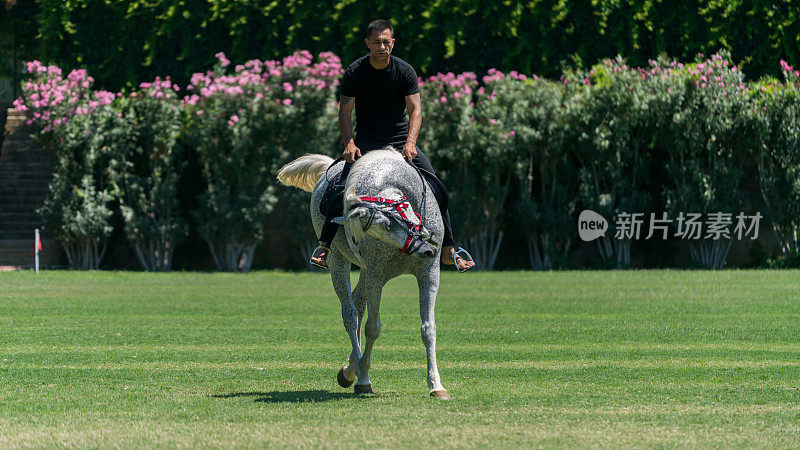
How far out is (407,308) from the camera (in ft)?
50.0

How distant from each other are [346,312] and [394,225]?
1367mm

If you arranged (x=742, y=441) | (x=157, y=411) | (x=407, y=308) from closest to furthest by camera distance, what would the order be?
(x=742, y=441) < (x=157, y=411) < (x=407, y=308)

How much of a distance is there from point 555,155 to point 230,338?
13.2 meters

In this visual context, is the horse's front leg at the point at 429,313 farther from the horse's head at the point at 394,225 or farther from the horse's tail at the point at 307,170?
the horse's tail at the point at 307,170

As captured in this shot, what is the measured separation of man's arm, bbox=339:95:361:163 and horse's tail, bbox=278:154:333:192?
1.15 meters

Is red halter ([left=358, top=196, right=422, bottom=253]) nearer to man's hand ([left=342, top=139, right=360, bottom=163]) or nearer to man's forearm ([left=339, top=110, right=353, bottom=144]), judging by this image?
man's hand ([left=342, top=139, right=360, bottom=163])

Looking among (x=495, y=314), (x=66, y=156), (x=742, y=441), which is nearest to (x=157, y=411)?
(x=742, y=441)

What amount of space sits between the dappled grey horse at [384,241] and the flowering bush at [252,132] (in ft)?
49.1

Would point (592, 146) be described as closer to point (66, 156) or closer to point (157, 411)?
point (66, 156)

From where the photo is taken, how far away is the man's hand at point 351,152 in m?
8.30

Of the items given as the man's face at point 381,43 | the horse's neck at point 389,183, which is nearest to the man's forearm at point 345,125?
the man's face at point 381,43

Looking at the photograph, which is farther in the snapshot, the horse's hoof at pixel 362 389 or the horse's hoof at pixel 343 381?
the horse's hoof at pixel 343 381

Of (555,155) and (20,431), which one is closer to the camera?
(20,431)

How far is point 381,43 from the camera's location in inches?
317
